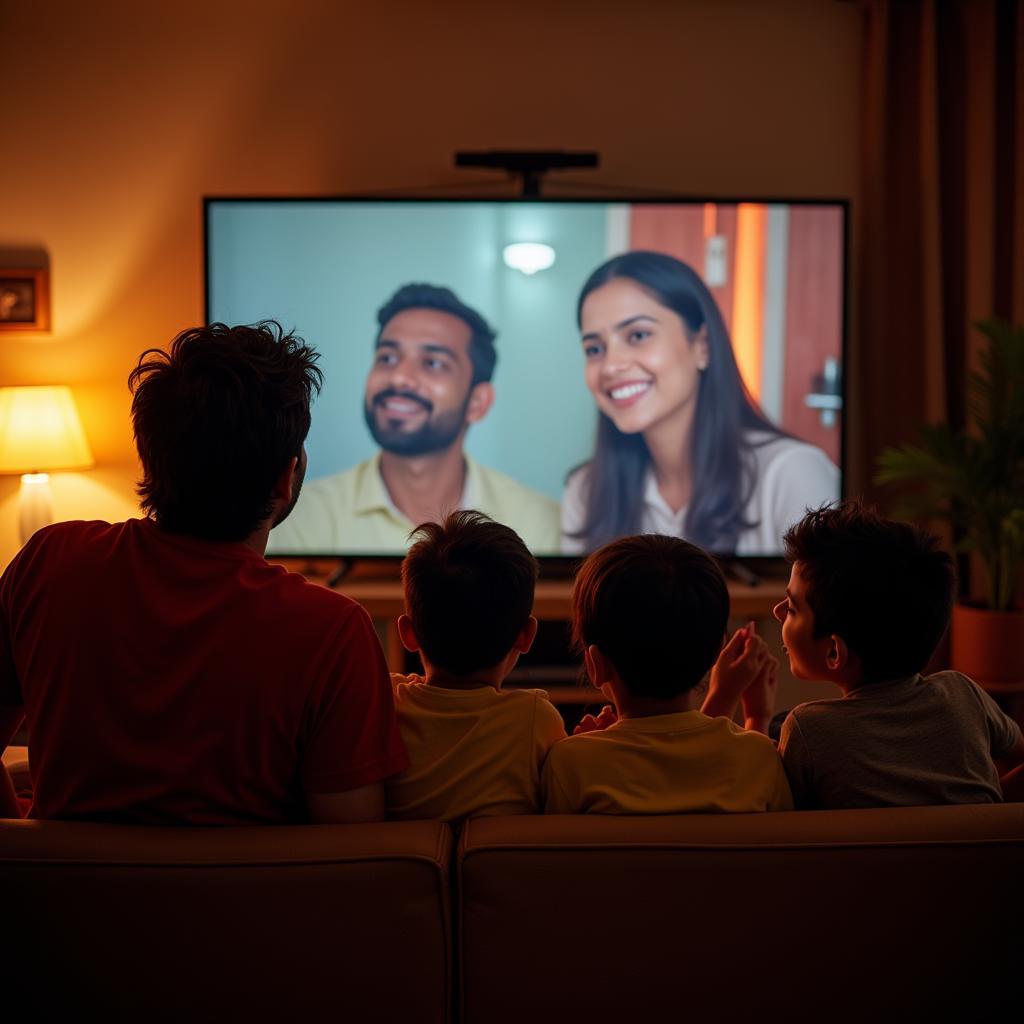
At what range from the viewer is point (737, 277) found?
3.50 m

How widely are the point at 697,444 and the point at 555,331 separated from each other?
22.9 inches

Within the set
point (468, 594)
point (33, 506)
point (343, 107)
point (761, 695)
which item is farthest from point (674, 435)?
point (468, 594)

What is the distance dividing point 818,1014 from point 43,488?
3.22 m

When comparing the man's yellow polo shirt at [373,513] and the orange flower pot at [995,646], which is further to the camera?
the man's yellow polo shirt at [373,513]

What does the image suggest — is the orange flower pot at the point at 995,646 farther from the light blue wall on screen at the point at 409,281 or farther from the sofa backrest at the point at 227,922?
the sofa backrest at the point at 227,922

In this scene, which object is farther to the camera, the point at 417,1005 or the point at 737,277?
the point at 737,277

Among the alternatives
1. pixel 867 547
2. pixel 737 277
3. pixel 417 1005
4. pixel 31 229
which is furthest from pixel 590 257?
pixel 417 1005

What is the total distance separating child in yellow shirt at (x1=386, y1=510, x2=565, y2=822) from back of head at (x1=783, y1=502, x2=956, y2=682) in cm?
39

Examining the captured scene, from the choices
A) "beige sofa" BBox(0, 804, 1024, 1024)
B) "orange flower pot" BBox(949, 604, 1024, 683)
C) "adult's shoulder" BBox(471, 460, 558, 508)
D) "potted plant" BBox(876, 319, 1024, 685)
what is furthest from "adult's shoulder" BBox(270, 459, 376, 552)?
"beige sofa" BBox(0, 804, 1024, 1024)

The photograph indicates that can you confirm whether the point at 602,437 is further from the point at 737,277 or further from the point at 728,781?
the point at 728,781

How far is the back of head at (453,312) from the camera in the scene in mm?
3504

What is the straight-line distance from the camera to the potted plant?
3279mm

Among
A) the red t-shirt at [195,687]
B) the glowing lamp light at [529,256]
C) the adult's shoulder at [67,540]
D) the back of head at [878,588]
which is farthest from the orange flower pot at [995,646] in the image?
the adult's shoulder at [67,540]

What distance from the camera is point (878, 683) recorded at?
1.40 m
